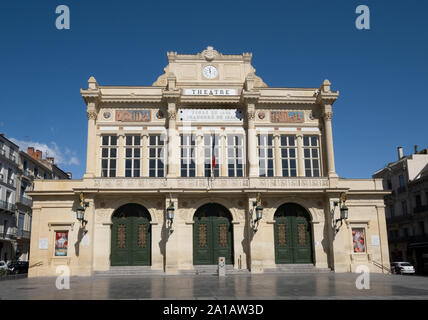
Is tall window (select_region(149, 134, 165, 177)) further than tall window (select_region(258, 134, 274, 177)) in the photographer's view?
No

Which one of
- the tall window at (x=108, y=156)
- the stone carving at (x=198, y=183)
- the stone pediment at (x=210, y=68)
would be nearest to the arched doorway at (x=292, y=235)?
the stone carving at (x=198, y=183)

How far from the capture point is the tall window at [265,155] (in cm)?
Result: 2683

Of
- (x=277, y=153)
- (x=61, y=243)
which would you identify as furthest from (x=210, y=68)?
(x=61, y=243)

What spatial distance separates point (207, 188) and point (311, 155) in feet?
26.3

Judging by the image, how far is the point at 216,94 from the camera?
2769 centimetres

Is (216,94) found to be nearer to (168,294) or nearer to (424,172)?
(168,294)

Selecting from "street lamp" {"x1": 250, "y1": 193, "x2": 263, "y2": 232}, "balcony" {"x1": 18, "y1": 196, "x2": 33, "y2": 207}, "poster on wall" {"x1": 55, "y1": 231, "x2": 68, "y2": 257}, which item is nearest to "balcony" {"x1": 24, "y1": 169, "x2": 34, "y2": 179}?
"balcony" {"x1": 18, "y1": 196, "x2": 33, "y2": 207}

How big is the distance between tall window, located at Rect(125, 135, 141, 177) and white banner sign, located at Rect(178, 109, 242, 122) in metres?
3.54

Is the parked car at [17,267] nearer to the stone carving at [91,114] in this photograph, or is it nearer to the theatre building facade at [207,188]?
the theatre building facade at [207,188]

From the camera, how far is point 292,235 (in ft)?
84.1

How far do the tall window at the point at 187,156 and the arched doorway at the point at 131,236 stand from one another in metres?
3.79

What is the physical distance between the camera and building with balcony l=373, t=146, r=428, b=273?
38938mm

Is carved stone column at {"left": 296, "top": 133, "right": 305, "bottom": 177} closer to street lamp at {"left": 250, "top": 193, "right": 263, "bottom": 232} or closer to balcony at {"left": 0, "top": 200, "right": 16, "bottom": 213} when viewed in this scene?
street lamp at {"left": 250, "top": 193, "right": 263, "bottom": 232}

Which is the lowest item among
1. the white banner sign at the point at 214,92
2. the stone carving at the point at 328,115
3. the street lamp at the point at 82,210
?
the street lamp at the point at 82,210
